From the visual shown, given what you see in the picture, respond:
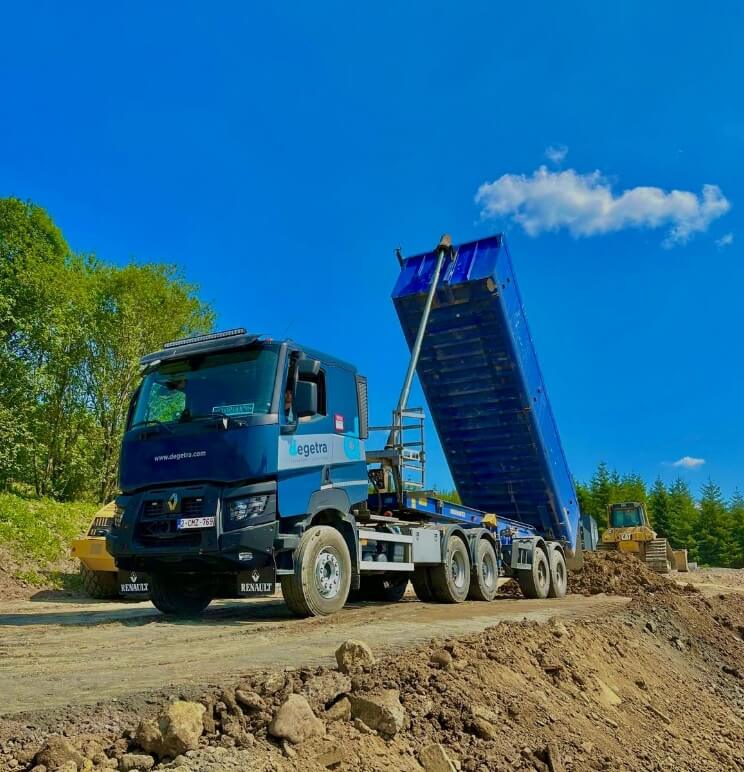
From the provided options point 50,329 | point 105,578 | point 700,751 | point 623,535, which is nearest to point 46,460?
point 50,329

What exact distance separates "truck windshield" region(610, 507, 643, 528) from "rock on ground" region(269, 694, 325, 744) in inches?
985

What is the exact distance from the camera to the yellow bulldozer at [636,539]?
76.8 feet

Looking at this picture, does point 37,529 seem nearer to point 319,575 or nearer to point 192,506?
point 192,506

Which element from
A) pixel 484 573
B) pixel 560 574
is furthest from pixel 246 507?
pixel 560 574

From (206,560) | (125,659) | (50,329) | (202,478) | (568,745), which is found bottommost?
(568,745)

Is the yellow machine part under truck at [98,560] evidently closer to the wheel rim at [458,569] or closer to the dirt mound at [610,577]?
the wheel rim at [458,569]

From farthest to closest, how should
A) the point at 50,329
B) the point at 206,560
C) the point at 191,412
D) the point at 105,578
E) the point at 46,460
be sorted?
1. the point at 46,460
2. the point at 50,329
3. the point at 105,578
4. the point at 191,412
5. the point at 206,560

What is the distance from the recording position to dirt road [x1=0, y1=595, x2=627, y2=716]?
4125mm

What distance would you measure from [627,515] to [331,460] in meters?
21.5

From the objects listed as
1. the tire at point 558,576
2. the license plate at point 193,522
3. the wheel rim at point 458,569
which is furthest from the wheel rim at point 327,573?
the tire at point 558,576

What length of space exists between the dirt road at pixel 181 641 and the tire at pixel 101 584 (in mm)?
2518

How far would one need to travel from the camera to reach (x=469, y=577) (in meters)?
10.3

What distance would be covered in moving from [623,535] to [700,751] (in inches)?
816

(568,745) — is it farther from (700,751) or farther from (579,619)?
(579,619)
